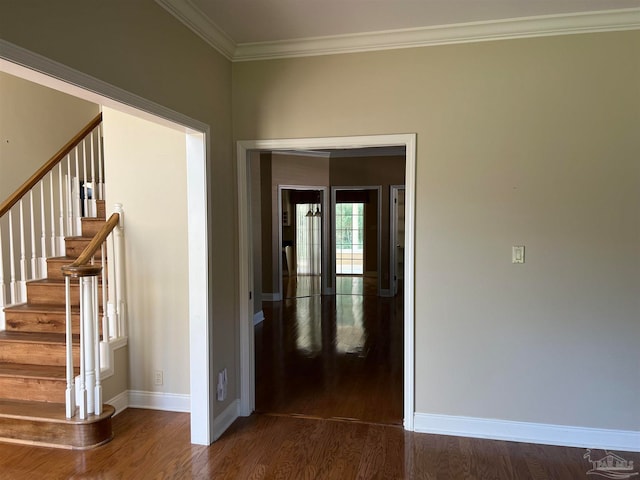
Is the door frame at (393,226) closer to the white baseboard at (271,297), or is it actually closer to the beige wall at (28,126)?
the white baseboard at (271,297)

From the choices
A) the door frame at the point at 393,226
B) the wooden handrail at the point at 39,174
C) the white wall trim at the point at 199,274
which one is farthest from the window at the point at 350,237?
the white wall trim at the point at 199,274

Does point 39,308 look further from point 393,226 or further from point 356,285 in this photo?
point 356,285

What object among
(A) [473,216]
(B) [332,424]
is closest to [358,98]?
(A) [473,216]

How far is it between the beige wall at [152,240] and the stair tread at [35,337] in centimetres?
48

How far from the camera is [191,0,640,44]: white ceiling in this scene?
242 cm

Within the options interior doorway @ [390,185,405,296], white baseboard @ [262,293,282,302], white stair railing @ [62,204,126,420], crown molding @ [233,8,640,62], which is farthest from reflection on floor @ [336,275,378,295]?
crown molding @ [233,8,640,62]

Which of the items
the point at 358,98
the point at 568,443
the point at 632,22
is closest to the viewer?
the point at 632,22

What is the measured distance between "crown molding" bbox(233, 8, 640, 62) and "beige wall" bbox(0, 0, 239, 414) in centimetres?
36

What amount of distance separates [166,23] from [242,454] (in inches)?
102

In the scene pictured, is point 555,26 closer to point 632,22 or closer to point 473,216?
point 632,22

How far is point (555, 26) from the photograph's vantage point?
2.63 meters

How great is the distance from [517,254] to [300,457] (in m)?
1.90

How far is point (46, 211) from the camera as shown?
418cm

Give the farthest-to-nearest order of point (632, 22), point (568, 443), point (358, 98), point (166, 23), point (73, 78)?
point (358, 98) < point (568, 443) < point (632, 22) < point (166, 23) < point (73, 78)
